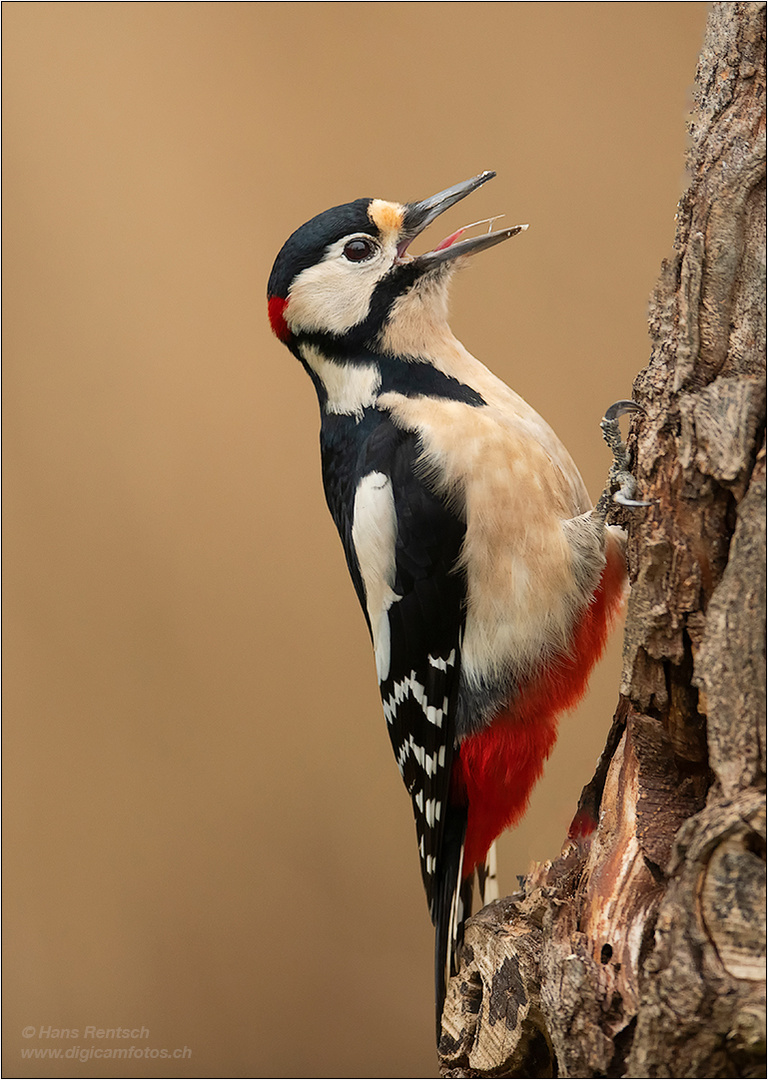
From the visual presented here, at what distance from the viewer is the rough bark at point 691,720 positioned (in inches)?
31.7

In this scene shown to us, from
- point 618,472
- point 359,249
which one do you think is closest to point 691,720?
point 618,472

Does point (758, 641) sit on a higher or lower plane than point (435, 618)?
higher

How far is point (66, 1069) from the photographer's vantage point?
2.17 metres

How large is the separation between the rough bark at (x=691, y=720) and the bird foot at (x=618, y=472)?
30 millimetres

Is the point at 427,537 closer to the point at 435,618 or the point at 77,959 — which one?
the point at 435,618

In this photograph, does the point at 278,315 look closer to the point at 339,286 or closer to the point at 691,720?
the point at 339,286

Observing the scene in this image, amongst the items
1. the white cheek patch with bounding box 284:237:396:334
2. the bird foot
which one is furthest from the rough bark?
the white cheek patch with bounding box 284:237:396:334

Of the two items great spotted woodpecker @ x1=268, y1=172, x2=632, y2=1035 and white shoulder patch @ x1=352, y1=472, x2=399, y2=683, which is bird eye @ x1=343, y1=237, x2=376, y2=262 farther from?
white shoulder patch @ x1=352, y1=472, x2=399, y2=683

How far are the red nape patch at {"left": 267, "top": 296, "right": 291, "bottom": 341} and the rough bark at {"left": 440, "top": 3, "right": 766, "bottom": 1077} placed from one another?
2.15ft

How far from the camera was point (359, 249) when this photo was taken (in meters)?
1.48

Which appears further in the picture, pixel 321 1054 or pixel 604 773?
pixel 321 1054

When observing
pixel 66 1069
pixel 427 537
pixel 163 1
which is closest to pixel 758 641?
pixel 427 537

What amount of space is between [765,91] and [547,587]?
2.16 ft

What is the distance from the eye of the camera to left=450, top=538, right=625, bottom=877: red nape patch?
1365mm
